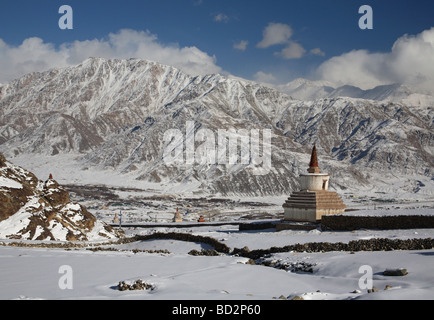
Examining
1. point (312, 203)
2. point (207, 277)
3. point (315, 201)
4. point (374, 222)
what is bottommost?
point (207, 277)

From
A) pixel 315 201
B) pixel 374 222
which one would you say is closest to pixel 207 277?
pixel 374 222

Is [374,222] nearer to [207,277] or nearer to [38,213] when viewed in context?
[207,277]

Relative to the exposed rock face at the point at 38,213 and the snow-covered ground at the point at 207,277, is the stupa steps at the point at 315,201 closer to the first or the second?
the snow-covered ground at the point at 207,277

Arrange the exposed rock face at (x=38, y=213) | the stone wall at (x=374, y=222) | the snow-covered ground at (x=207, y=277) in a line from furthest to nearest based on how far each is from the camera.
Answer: the exposed rock face at (x=38, y=213), the stone wall at (x=374, y=222), the snow-covered ground at (x=207, y=277)

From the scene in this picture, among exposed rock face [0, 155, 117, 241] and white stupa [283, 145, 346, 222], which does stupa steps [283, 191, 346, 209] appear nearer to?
white stupa [283, 145, 346, 222]

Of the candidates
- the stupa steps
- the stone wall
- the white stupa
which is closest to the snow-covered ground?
the stone wall

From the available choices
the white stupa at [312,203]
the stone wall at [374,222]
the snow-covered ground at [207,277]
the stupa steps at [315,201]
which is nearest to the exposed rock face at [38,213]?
the snow-covered ground at [207,277]
